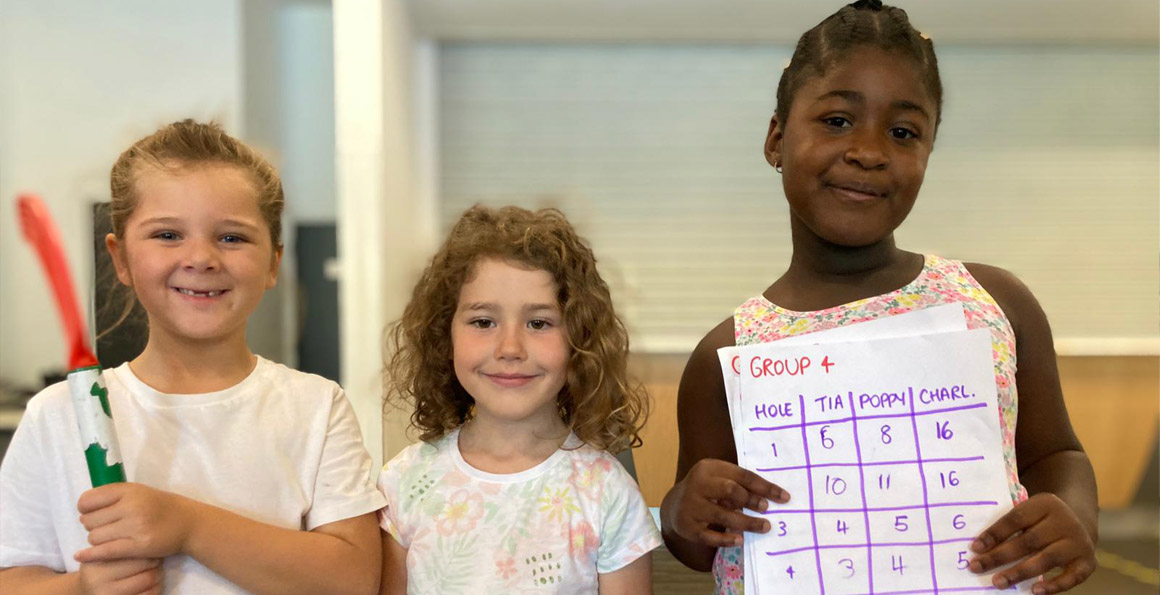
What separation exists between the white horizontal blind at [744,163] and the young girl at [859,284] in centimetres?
210

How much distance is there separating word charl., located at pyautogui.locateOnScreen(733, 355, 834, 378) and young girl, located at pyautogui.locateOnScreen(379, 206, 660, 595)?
0.19 metres

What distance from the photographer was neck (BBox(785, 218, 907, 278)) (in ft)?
3.30

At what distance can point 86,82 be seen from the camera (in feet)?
9.94

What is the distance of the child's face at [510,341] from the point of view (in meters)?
1.00

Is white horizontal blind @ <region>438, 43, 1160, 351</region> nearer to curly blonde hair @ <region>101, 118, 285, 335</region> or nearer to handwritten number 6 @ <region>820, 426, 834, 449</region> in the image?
curly blonde hair @ <region>101, 118, 285, 335</region>

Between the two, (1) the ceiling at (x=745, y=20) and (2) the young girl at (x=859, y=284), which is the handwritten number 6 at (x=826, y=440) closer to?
(2) the young girl at (x=859, y=284)

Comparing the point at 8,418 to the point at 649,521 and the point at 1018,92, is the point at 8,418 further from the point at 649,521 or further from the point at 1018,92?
the point at 1018,92

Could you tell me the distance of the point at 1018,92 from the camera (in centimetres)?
314

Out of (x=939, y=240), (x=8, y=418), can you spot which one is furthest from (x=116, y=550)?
(x=939, y=240)

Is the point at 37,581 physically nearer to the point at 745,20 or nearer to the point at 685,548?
the point at 685,548

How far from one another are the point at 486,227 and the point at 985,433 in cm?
56

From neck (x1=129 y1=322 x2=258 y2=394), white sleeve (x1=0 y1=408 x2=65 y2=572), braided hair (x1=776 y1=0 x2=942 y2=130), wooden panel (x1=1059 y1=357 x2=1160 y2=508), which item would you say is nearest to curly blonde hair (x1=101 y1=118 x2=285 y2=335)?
neck (x1=129 y1=322 x2=258 y2=394)

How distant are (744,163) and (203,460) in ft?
8.09

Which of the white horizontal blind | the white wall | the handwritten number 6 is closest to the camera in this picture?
the handwritten number 6
